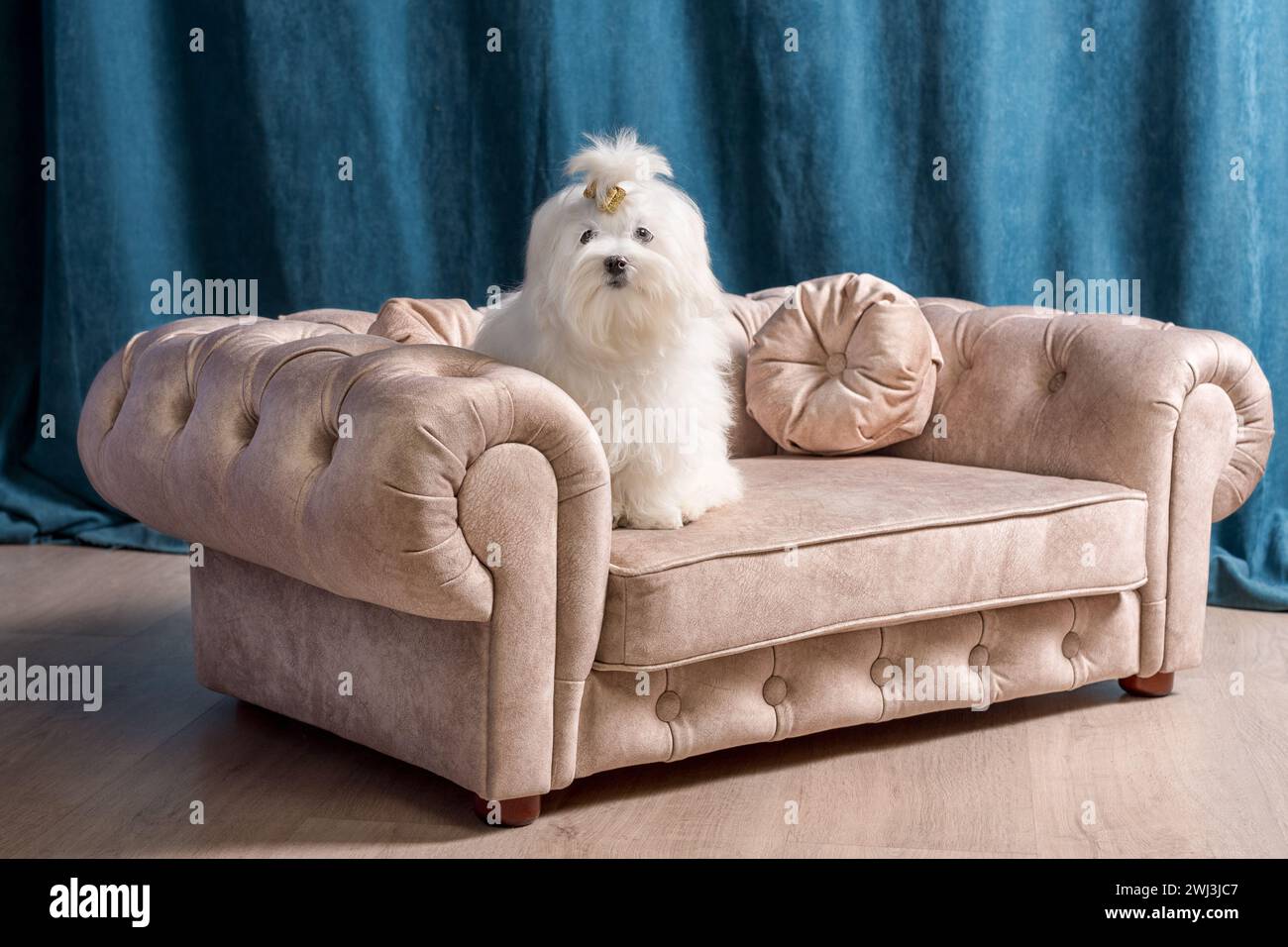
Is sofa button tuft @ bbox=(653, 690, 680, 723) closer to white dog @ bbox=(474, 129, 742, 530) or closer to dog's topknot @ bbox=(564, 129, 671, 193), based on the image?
white dog @ bbox=(474, 129, 742, 530)

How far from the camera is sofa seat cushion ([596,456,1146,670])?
2146 mm

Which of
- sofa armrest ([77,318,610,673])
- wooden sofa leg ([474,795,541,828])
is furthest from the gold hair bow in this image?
wooden sofa leg ([474,795,541,828])

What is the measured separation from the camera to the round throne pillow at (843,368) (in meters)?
2.90

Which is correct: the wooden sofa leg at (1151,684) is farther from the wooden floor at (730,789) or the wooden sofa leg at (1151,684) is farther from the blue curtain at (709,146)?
the blue curtain at (709,146)

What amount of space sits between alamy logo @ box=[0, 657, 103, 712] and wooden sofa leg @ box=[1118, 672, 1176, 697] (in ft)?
6.52

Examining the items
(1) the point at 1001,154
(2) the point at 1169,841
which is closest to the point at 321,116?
(1) the point at 1001,154

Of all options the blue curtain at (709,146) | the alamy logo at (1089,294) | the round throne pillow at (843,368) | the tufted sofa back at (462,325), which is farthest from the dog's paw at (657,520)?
the alamy logo at (1089,294)

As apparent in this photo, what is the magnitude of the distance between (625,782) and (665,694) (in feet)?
0.66

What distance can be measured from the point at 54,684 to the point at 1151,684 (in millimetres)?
2167

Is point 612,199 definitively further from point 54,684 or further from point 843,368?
point 54,684

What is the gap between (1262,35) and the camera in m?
3.64

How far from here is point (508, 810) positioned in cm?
215

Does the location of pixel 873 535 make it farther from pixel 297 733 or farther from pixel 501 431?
pixel 297 733

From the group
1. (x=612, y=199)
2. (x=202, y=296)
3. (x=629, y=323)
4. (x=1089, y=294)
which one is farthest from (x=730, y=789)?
(x=202, y=296)
